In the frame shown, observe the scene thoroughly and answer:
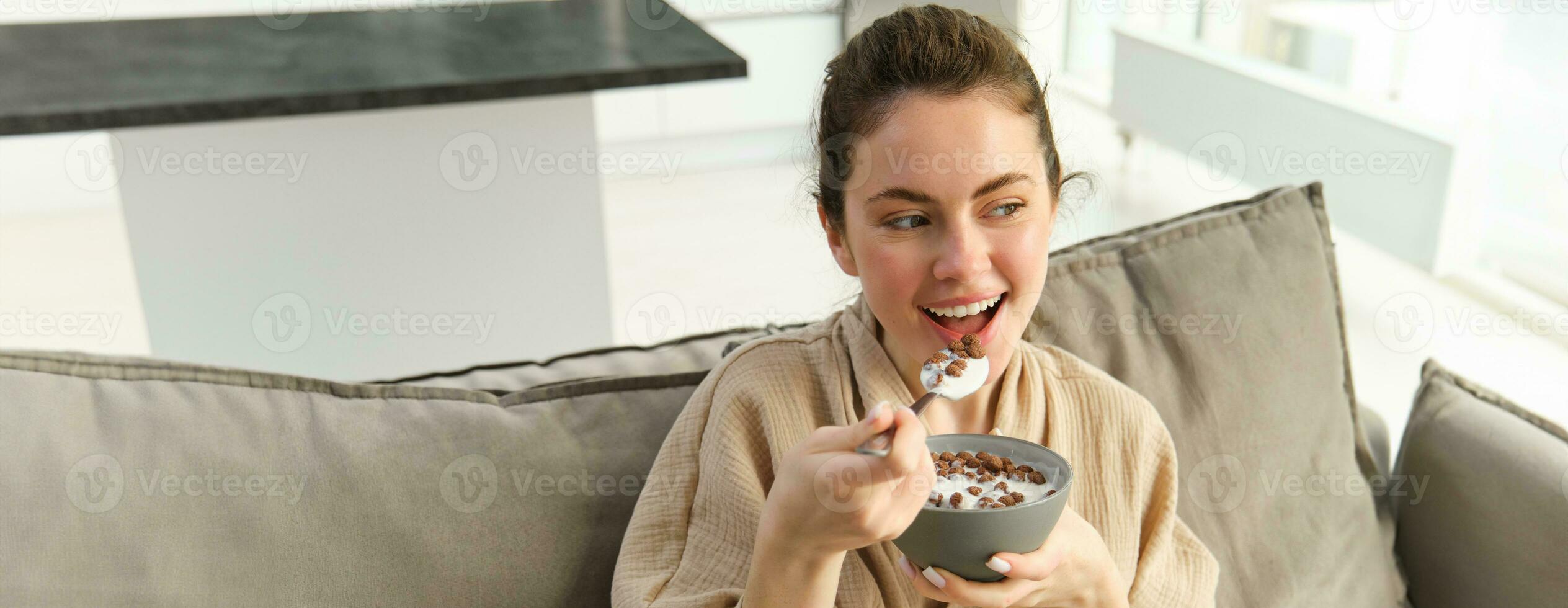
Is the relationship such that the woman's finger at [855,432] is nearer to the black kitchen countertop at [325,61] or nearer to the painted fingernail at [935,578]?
the painted fingernail at [935,578]

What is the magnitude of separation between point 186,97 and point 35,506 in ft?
3.51

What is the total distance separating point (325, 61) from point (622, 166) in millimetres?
2935

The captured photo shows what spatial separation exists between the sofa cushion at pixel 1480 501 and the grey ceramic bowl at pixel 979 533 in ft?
2.45

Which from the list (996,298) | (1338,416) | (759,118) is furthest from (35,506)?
(759,118)

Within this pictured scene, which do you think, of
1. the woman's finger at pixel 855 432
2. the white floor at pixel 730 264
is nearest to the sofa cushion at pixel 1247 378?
the woman's finger at pixel 855 432

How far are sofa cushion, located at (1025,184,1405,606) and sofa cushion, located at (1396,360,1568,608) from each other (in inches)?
1.7

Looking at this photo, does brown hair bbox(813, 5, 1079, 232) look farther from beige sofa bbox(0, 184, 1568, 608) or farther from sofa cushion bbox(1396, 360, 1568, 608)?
sofa cushion bbox(1396, 360, 1568, 608)

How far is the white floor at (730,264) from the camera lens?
323cm

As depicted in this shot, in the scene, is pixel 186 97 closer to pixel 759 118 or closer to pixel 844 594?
pixel 844 594

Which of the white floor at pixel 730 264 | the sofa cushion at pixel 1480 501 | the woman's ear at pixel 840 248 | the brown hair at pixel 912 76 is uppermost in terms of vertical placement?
the brown hair at pixel 912 76

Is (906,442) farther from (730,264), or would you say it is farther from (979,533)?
(730,264)

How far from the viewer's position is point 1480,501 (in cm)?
135

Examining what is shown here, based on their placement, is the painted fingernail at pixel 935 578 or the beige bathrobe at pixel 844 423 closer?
the painted fingernail at pixel 935 578

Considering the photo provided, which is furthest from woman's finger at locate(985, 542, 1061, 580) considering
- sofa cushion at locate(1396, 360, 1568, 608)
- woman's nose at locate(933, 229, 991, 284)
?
sofa cushion at locate(1396, 360, 1568, 608)
